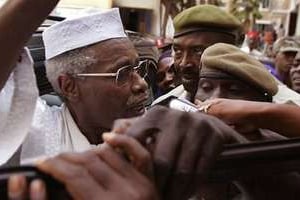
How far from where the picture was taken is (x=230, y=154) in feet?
1.97

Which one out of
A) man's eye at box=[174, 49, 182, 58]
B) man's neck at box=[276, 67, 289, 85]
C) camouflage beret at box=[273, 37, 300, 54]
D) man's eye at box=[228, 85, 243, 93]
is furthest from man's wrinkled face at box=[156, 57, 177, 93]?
camouflage beret at box=[273, 37, 300, 54]

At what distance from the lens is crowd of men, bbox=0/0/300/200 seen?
549 mm

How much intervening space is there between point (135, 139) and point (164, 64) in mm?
2721

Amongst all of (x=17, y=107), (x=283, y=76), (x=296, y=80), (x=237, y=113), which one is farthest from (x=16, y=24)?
(x=283, y=76)

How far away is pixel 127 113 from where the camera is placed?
6.45 ft

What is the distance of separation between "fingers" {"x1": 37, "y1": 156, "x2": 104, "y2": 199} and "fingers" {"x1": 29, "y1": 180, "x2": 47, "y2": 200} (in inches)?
0.5

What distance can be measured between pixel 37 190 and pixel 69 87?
1.46 meters

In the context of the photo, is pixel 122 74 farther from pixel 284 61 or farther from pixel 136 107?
pixel 284 61

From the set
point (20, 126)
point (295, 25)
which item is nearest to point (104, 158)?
point (20, 126)

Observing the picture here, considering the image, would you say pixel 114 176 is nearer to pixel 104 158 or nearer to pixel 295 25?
→ pixel 104 158

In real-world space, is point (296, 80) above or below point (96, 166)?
below

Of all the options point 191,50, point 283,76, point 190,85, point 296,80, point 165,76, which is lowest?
point 283,76

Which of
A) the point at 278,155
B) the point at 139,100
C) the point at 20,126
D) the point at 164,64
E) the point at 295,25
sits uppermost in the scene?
the point at 278,155

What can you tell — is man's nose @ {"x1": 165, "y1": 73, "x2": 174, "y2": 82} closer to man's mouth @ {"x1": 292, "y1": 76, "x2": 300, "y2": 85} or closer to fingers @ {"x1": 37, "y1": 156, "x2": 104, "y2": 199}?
man's mouth @ {"x1": 292, "y1": 76, "x2": 300, "y2": 85}
